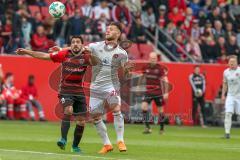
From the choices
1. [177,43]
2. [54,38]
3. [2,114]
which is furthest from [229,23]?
[2,114]

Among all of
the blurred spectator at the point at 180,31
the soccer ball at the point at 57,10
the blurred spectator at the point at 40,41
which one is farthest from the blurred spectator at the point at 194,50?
the soccer ball at the point at 57,10

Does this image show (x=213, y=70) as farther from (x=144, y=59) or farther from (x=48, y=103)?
(x=48, y=103)

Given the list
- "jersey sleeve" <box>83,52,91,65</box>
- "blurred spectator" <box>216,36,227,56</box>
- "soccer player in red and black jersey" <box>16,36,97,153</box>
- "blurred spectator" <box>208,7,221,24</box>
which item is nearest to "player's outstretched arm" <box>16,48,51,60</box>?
"soccer player in red and black jersey" <box>16,36,97,153</box>

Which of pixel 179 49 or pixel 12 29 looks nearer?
pixel 12 29

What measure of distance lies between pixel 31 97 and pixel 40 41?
2.06m

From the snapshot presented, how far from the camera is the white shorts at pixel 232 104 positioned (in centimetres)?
2391

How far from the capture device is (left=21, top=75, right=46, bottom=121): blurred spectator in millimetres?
29859

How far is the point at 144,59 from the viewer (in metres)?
32.0

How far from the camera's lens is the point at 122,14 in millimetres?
33125

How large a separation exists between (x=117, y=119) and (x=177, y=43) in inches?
705

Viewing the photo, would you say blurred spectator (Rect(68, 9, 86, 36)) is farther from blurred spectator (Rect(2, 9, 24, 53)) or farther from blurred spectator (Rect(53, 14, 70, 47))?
blurred spectator (Rect(2, 9, 24, 53))

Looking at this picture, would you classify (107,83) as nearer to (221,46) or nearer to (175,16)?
(221,46)

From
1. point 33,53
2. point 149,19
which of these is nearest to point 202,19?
point 149,19

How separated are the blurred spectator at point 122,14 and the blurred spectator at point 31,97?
4.75 meters
